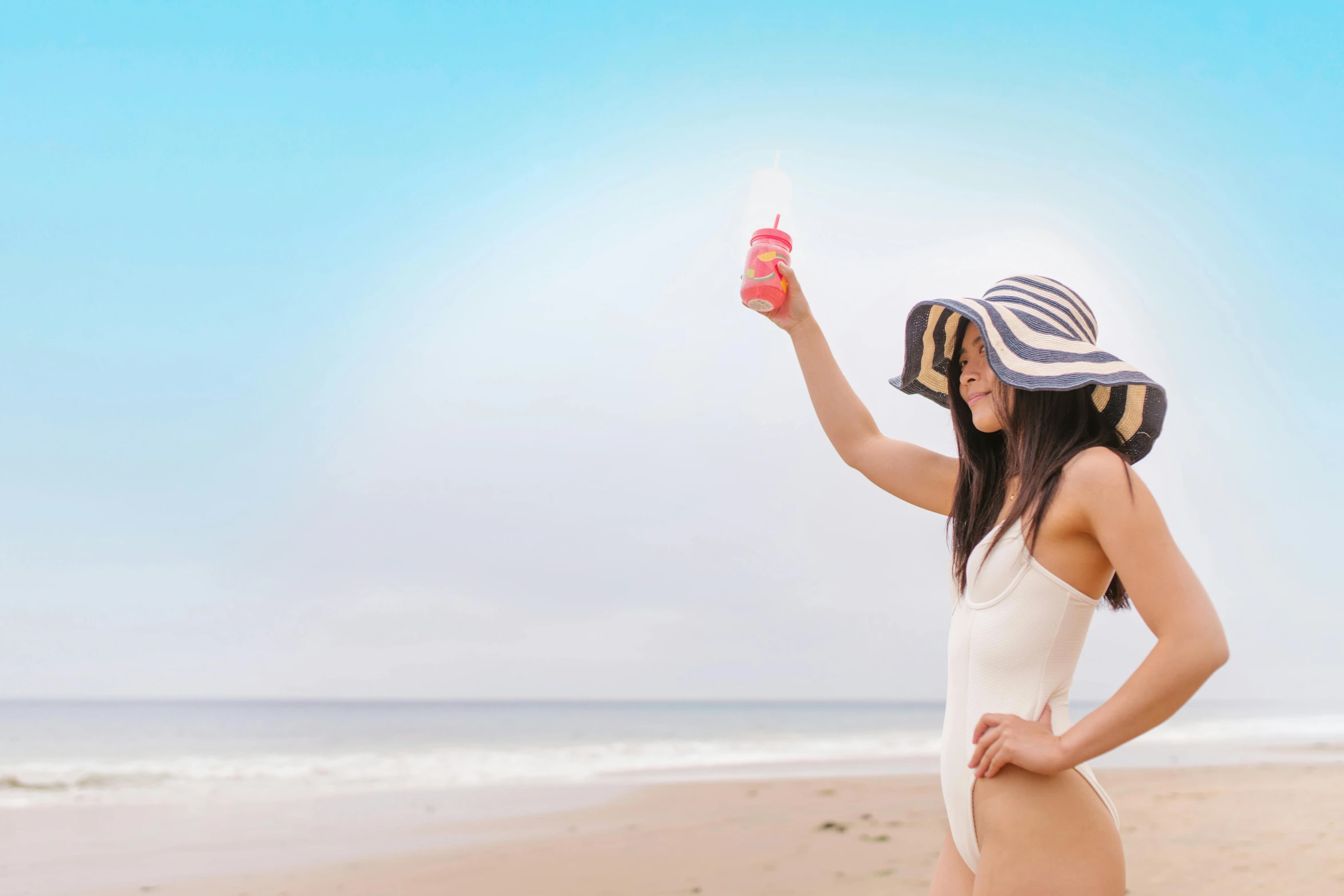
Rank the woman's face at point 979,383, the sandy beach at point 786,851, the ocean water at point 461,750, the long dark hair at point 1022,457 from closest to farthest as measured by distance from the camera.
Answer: the long dark hair at point 1022,457 → the woman's face at point 979,383 → the sandy beach at point 786,851 → the ocean water at point 461,750

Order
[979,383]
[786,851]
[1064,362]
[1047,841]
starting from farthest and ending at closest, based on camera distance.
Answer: [786,851]
[979,383]
[1064,362]
[1047,841]

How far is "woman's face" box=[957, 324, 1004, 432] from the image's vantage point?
1.59 meters

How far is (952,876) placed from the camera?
1507 mm

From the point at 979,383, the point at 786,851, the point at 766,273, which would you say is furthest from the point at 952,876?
Result: the point at 786,851

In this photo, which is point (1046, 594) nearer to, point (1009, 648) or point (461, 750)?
point (1009, 648)

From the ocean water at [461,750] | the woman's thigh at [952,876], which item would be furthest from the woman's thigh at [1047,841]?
the ocean water at [461,750]

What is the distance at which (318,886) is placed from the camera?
5719mm

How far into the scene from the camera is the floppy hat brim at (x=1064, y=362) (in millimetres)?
1447

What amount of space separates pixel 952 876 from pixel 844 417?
2.95ft

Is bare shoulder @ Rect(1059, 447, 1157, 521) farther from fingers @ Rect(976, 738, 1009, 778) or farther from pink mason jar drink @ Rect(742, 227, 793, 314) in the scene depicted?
pink mason jar drink @ Rect(742, 227, 793, 314)

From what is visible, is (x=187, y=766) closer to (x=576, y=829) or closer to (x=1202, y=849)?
(x=576, y=829)

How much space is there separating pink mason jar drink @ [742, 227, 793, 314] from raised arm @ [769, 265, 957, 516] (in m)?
0.02

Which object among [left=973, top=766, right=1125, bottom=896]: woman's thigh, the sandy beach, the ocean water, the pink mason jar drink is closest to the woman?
[left=973, top=766, right=1125, bottom=896]: woman's thigh

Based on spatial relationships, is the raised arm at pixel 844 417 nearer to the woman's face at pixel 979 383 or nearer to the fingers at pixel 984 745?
the woman's face at pixel 979 383
